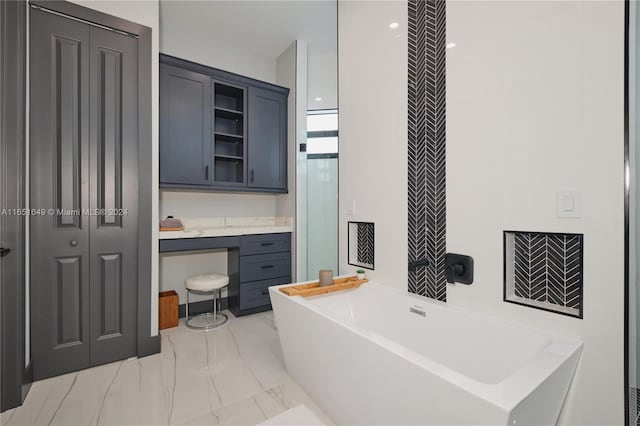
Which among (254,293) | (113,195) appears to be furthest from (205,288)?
(113,195)

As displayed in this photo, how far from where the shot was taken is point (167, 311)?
9.25 ft

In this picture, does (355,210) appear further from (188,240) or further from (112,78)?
(112,78)

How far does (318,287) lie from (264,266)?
133cm

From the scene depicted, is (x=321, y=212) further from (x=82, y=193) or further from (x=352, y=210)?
(x=82, y=193)

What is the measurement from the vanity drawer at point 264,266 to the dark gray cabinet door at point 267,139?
2.69 feet

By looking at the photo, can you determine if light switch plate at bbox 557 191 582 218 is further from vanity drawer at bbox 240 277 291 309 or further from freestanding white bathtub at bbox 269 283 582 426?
vanity drawer at bbox 240 277 291 309

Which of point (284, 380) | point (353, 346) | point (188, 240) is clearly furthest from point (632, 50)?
point (188, 240)

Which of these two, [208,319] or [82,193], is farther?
[208,319]

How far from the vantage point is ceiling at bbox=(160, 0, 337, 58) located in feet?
9.09

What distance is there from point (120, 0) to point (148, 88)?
0.67m

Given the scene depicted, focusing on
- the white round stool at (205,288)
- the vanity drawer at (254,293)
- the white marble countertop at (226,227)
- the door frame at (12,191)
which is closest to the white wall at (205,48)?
the door frame at (12,191)

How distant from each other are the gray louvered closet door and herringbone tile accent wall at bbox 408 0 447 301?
2.10 m

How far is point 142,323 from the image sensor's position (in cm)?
228

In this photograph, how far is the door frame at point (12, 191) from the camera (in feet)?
5.38
